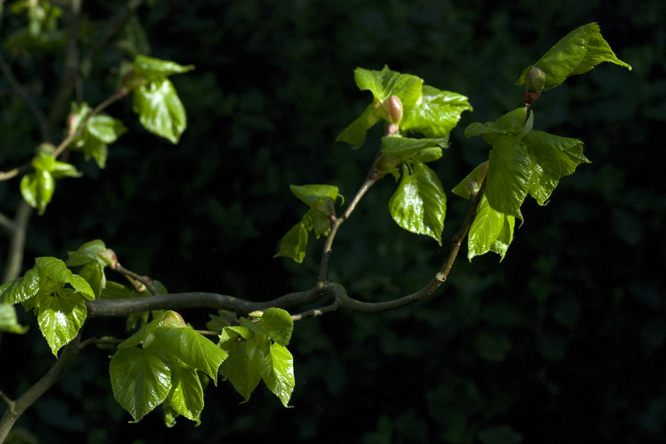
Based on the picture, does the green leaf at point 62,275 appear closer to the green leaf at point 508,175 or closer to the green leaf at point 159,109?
the green leaf at point 508,175

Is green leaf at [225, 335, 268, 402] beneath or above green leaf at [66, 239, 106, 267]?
beneath

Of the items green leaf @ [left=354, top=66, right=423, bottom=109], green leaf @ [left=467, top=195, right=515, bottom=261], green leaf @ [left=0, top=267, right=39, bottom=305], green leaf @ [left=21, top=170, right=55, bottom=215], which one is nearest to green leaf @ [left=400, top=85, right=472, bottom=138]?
green leaf @ [left=354, top=66, right=423, bottom=109]

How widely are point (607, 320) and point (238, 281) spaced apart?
3.35 ft

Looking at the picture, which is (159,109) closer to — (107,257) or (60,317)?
(107,257)

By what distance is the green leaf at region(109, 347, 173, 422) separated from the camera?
0.55 metres

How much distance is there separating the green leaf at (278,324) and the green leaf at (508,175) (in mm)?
192

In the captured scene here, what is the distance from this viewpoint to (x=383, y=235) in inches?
68.1

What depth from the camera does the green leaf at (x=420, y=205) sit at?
650mm

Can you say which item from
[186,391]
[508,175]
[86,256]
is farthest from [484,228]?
[86,256]

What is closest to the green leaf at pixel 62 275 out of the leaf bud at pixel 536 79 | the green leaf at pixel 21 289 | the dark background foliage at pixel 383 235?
the green leaf at pixel 21 289

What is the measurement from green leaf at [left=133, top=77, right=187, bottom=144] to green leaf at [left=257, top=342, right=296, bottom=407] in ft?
2.03

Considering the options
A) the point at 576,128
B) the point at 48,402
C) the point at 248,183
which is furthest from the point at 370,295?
A: the point at 48,402

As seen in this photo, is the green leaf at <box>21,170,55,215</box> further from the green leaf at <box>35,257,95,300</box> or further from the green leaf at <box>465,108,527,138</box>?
the green leaf at <box>465,108,527,138</box>

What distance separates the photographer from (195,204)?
1.98m
